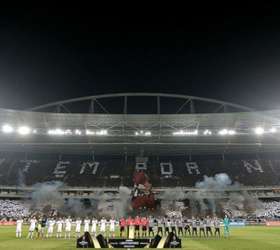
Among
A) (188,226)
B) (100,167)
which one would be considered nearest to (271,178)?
(100,167)

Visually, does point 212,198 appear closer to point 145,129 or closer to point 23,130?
point 145,129

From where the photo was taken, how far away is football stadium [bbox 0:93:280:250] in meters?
54.5

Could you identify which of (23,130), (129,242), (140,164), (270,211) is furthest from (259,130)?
(129,242)

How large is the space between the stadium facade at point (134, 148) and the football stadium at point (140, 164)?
18 centimetres

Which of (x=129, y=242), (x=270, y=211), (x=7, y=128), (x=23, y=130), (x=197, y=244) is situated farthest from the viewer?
(x=270, y=211)

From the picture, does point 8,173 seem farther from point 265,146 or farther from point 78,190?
point 265,146

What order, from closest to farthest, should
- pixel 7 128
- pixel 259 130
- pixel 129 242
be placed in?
1. pixel 129 242
2. pixel 7 128
3. pixel 259 130

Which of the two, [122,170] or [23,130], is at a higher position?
[23,130]

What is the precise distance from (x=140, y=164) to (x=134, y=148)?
171 inches

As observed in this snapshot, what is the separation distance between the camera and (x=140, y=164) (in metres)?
69.2

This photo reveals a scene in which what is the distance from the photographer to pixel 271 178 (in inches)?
2475

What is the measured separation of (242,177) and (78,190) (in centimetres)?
3001

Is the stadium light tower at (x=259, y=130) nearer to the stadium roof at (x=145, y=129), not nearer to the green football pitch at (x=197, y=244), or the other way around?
the stadium roof at (x=145, y=129)

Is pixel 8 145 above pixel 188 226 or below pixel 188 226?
above
